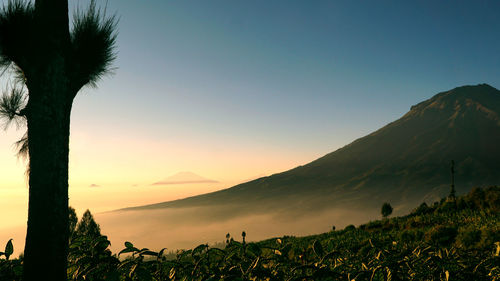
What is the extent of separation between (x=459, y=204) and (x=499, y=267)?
46134 mm

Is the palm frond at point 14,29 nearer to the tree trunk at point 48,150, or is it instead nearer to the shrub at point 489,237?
the tree trunk at point 48,150

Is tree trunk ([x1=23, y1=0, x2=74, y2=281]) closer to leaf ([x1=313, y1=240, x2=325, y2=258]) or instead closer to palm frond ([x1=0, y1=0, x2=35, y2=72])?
palm frond ([x1=0, y1=0, x2=35, y2=72])

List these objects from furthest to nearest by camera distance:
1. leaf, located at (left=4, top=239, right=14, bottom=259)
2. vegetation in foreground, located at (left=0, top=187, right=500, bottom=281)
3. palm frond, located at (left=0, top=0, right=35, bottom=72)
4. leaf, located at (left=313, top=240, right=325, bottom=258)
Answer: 1. palm frond, located at (left=0, top=0, right=35, bottom=72)
2. leaf, located at (left=4, top=239, right=14, bottom=259)
3. leaf, located at (left=313, top=240, right=325, bottom=258)
4. vegetation in foreground, located at (left=0, top=187, right=500, bottom=281)

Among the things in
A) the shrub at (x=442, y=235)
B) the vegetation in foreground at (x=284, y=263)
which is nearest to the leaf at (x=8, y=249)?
the vegetation in foreground at (x=284, y=263)

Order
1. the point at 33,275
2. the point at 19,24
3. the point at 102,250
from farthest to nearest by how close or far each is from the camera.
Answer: the point at 19,24
the point at 33,275
the point at 102,250

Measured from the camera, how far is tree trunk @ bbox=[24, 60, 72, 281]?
215cm

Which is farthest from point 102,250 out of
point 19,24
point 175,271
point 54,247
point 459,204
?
point 459,204

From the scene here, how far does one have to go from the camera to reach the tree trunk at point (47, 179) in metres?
2.15

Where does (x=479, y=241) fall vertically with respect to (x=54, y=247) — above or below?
below

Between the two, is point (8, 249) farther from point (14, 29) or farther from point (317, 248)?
point (14, 29)

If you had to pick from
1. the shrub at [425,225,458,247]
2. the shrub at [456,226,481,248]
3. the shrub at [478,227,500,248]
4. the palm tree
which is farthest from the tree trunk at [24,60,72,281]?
the shrub at [425,225,458,247]

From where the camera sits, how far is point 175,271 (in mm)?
1344

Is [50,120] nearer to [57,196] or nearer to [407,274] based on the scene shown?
[57,196]

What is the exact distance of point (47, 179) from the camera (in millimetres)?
2285
